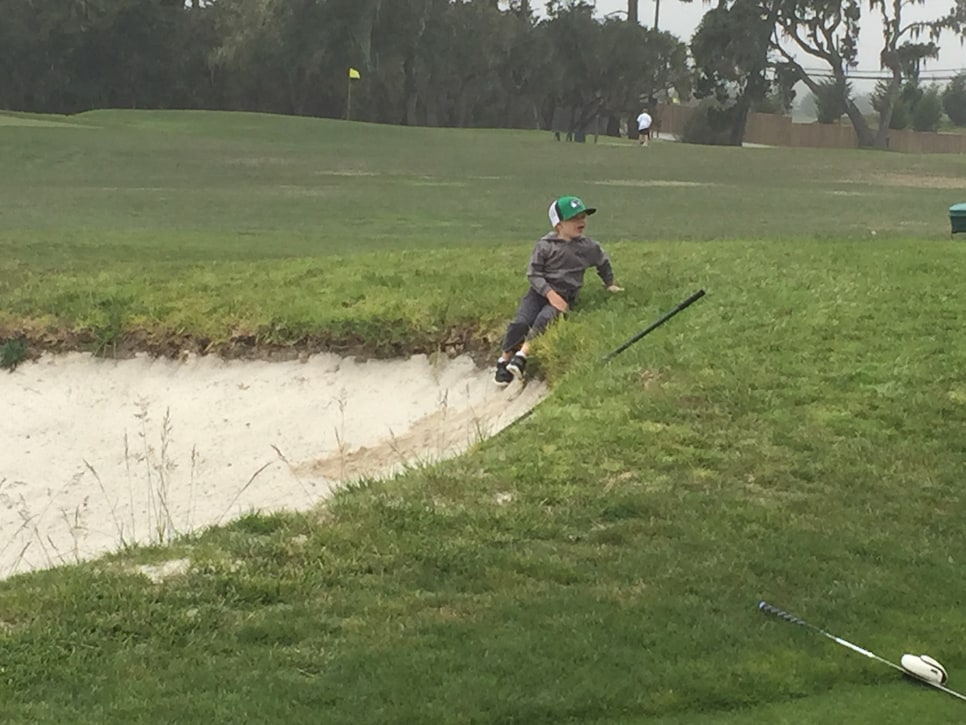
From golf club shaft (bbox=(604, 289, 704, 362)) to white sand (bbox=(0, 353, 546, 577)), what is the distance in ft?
2.40

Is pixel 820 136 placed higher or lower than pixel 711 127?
lower

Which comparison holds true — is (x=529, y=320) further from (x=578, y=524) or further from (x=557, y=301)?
(x=578, y=524)

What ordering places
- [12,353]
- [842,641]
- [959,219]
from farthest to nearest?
[959,219], [12,353], [842,641]

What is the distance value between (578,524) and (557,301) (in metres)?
3.98

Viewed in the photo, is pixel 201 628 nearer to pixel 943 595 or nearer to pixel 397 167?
pixel 943 595

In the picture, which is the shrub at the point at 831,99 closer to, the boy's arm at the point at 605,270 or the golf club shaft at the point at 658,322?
the boy's arm at the point at 605,270

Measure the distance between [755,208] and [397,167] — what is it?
38.3 feet

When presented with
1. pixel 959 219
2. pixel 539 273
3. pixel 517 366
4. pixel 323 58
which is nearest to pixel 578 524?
pixel 517 366

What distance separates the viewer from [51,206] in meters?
20.8

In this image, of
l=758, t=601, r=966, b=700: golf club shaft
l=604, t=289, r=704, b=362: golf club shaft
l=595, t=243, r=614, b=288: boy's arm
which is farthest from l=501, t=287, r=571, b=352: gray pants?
l=758, t=601, r=966, b=700: golf club shaft

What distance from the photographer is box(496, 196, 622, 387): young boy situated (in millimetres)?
10070

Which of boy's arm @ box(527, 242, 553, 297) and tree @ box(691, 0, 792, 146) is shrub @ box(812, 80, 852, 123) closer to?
tree @ box(691, 0, 792, 146)

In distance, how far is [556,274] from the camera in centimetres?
1033

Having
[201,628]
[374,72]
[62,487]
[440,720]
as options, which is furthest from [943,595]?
[374,72]
